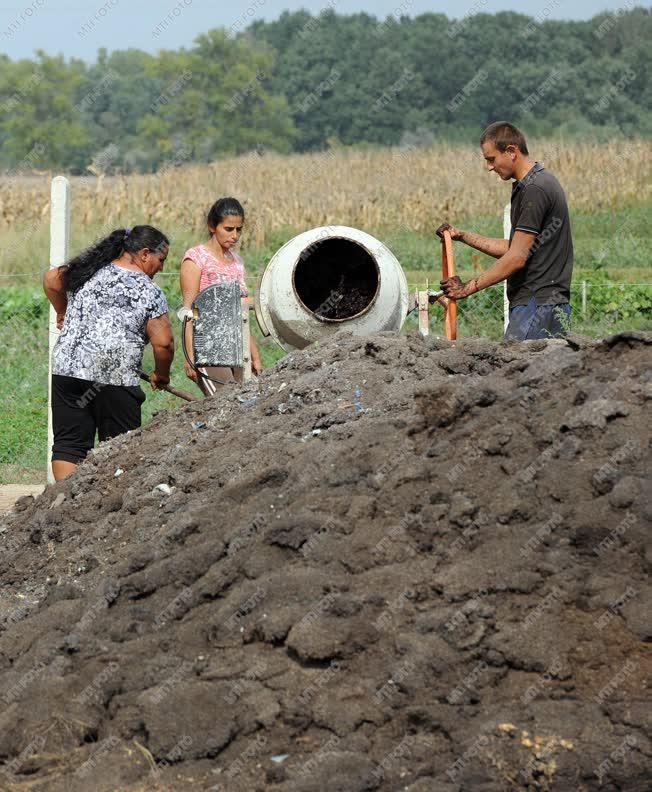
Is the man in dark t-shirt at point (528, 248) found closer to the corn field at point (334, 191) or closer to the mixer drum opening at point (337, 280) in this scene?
the mixer drum opening at point (337, 280)

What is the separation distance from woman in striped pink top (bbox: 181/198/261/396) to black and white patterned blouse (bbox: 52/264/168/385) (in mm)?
486

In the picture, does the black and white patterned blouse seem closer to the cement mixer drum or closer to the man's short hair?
the cement mixer drum

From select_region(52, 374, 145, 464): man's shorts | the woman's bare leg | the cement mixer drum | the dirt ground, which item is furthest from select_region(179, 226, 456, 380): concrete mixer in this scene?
the dirt ground

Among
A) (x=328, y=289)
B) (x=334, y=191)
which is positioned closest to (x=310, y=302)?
(x=328, y=289)

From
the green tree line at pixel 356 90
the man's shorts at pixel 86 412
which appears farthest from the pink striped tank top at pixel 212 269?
the green tree line at pixel 356 90

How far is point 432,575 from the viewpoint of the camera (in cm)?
392

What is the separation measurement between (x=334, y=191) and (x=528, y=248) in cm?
1629

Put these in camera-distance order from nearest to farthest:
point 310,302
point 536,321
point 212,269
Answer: point 536,321, point 212,269, point 310,302

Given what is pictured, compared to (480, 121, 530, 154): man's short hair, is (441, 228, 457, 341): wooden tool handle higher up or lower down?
lower down

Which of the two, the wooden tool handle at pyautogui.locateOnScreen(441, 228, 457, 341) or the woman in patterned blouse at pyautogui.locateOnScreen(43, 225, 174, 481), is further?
the wooden tool handle at pyautogui.locateOnScreen(441, 228, 457, 341)

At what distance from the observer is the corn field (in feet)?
62.3

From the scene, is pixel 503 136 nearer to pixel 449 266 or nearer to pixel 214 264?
pixel 449 266

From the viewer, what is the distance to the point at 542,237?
5816 millimetres

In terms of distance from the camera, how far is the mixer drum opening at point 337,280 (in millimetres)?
6547
